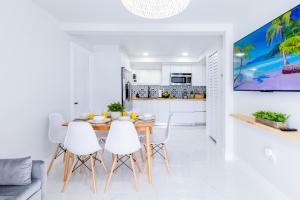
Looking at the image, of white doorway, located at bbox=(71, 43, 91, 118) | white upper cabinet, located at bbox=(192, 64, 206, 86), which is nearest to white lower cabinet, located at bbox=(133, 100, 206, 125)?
white upper cabinet, located at bbox=(192, 64, 206, 86)

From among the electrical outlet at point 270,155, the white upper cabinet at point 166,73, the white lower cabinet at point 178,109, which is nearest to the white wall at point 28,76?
the electrical outlet at point 270,155

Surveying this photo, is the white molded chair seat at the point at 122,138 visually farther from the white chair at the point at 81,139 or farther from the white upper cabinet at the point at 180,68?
the white upper cabinet at the point at 180,68

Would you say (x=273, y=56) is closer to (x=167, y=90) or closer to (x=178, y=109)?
(x=178, y=109)

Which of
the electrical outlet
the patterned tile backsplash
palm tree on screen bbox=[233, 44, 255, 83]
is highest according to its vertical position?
palm tree on screen bbox=[233, 44, 255, 83]

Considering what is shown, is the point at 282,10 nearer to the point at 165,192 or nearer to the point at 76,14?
the point at 165,192

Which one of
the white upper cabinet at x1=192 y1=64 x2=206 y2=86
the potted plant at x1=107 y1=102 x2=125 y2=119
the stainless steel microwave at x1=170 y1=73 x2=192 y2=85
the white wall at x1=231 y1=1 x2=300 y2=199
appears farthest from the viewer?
the white upper cabinet at x1=192 y1=64 x2=206 y2=86

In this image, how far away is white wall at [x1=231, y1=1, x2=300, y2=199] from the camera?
185 centimetres

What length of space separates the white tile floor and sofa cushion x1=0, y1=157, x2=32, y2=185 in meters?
0.78

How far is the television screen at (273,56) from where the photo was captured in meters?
1.67

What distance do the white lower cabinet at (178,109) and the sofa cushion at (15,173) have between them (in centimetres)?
501

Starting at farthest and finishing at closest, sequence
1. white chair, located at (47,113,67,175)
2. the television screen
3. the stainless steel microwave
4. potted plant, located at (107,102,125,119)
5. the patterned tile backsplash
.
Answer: the patterned tile backsplash
the stainless steel microwave
potted plant, located at (107,102,125,119)
white chair, located at (47,113,67,175)
the television screen

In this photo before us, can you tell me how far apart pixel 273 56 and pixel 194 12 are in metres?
1.40

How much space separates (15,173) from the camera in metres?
1.55

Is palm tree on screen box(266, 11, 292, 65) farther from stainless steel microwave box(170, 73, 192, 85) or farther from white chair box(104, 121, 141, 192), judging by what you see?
stainless steel microwave box(170, 73, 192, 85)
